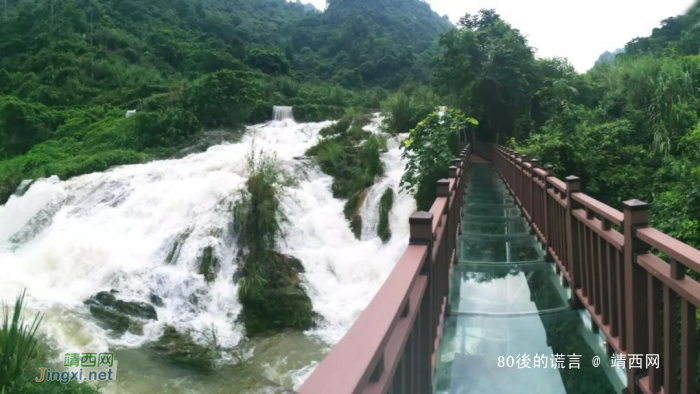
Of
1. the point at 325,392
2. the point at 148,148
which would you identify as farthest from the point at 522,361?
the point at 148,148

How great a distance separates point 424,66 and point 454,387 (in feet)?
121

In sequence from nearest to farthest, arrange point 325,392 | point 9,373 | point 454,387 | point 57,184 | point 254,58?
point 325,392 < point 454,387 < point 9,373 < point 57,184 < point 254,58

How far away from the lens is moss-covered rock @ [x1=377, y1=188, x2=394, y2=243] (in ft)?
29.9

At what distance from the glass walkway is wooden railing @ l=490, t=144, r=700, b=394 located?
6.4 inches

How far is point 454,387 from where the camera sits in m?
2.43

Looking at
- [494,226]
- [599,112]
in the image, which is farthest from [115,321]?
[599,112]

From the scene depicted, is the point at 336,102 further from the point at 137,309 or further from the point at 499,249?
the point at 499,249

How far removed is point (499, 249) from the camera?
4.77 meters

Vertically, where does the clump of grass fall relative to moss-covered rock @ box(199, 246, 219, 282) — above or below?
above

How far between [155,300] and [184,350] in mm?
1434

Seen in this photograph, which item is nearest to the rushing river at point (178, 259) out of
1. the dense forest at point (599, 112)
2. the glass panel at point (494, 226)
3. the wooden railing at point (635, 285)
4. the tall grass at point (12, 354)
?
the tall grass at point (12, 354)

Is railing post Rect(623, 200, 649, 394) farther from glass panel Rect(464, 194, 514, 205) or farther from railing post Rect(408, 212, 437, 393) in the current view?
glass panel Rect(464, 194, 514, 205)

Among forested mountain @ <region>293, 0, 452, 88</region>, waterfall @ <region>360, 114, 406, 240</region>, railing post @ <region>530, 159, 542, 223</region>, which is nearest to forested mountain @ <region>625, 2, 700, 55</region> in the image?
forested mountain @ <region>293, 0, 452, 88</region>

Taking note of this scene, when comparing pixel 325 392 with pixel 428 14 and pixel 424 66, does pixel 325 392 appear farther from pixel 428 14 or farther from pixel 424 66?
pixel 428 14
